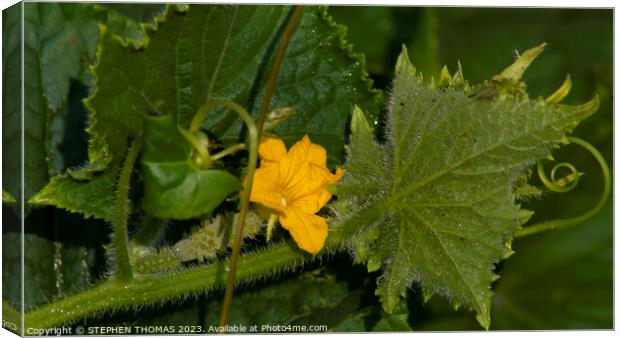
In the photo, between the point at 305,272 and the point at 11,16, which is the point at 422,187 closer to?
the point at 305,272

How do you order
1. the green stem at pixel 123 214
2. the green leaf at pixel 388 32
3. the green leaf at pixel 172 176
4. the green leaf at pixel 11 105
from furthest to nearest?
the green leaf at pixel 388 32
the green leaf at pixel 11 105
the green stem at pixel 123 214
the green leaf at pixel 172 176

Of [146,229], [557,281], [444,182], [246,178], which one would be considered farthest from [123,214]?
[557,281]

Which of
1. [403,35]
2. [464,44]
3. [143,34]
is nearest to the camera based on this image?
[143,34]

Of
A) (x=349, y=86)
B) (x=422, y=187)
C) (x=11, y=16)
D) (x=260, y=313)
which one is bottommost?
(x=260, y=313)

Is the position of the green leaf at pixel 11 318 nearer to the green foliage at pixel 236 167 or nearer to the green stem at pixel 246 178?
the green foliage at pixel 236 167

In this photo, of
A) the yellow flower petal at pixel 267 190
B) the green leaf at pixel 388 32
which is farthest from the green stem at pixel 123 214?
the green leaf at pixel 388 32

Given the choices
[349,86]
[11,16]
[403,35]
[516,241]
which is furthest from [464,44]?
[11,16]

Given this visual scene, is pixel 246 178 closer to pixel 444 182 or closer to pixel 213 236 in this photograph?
pixel 213 236
